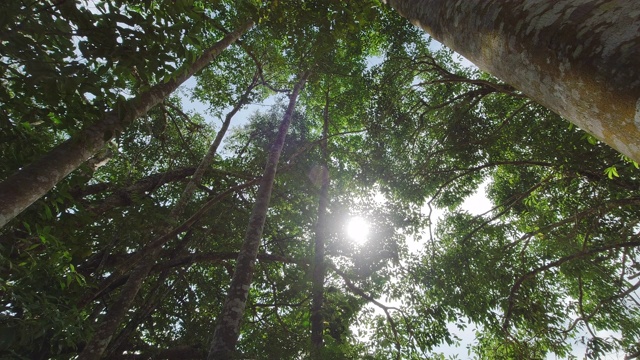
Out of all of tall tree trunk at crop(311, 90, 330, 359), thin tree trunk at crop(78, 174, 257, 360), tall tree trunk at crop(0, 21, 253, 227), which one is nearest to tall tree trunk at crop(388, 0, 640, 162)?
tall tree trunk at crop(0, 21, 253, 227)

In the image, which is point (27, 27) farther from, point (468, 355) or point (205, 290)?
point (468, 355)

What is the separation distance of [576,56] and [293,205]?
7677 mm

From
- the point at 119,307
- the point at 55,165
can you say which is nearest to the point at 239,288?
the point at 119,307

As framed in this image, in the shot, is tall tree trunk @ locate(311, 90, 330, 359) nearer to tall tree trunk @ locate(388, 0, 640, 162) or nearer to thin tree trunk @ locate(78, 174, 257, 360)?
thin tree trunk @ locate(78, 174, 257, 360)

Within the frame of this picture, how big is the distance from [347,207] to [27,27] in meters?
7.71

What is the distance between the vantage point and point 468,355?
8.28 metres

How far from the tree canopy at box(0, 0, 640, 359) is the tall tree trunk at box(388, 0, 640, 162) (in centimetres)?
236

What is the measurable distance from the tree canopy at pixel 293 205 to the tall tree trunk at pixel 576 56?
7.76 feet

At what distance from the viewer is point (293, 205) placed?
327 inches

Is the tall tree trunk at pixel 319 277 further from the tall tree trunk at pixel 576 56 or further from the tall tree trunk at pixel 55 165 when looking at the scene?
the tall tree trunk at pixel 576 56

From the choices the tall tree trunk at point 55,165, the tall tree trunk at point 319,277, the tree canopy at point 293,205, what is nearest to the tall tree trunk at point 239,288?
the tree canopy at point 293,205

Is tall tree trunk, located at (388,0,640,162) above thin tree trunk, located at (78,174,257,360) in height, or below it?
below

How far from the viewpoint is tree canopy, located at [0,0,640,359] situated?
2.67 meters

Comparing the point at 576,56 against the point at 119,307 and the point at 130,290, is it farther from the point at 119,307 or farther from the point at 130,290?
the point at 130,290
